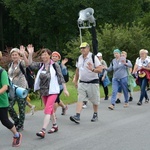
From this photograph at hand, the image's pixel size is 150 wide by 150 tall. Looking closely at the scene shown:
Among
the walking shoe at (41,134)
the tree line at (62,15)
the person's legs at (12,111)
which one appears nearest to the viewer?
the walking shoe at (41,134)

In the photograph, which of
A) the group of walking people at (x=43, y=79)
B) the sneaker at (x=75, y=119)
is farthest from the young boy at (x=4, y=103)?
the sneaker at (x=75, y=119)

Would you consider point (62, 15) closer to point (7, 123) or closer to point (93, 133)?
point (93, 133)

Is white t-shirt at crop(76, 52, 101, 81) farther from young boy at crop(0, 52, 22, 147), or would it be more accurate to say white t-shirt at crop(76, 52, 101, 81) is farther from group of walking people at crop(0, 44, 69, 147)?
young boy at crop(0, 52, 22, 147)

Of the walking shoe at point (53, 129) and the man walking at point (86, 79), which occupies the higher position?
the man walking at point (86, 79)

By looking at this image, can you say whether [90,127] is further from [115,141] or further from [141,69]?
[141,69]

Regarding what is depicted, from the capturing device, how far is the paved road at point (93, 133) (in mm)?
7105

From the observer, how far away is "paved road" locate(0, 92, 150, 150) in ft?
23.3

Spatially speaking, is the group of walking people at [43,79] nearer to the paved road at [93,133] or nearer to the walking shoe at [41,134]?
the walking shoe at [41,134]

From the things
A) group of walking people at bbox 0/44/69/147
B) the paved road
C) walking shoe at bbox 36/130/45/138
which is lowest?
the paved road

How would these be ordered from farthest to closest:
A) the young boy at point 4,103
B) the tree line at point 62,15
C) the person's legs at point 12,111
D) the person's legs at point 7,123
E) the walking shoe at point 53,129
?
the tree line at point 62,15 → the walking shoe at point 53,129 → the person's legs at point 12,111 → the person's legs at point 7,123 → the young boy at point 4,103

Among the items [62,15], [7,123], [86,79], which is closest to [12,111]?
[7,123]

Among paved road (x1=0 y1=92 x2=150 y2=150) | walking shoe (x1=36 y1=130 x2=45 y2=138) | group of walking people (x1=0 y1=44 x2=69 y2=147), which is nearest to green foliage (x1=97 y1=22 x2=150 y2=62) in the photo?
paved road (x1=0 y1=92 x2=150 y2=150)

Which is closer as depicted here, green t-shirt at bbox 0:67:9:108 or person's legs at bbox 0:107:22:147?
green t-shirt at bbox 0:67:9:108

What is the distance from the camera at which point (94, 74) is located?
9250 millimetres
